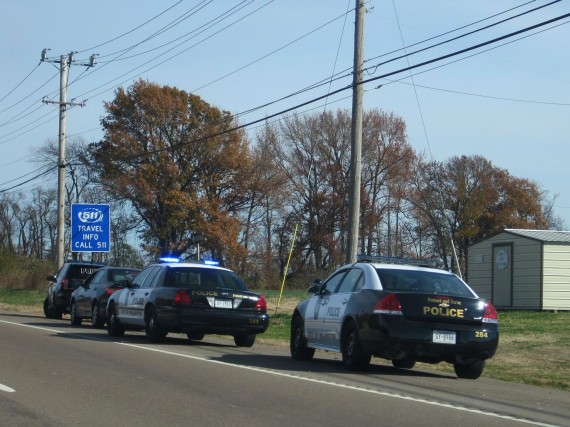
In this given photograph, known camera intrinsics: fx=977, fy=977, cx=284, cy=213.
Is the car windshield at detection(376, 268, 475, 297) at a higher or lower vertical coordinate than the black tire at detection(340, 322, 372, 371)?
higher

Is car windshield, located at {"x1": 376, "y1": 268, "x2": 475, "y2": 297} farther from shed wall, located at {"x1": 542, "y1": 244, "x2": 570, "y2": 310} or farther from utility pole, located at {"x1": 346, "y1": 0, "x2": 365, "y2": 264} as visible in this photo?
shed wall, located at {"x1": 542, "y1": 244, "x2": 570, "y2": 310}

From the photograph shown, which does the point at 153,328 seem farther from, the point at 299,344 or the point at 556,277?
the point at 556,277

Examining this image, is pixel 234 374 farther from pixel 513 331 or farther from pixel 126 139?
pixel 126 139

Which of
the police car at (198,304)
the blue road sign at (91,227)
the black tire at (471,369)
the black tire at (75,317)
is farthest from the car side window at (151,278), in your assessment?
the blue road sign at (91,227)

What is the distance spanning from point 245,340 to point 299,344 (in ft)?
11.5

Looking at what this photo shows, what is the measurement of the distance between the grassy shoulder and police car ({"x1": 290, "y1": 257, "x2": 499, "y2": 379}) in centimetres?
138

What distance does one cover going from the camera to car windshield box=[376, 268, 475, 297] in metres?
13.9

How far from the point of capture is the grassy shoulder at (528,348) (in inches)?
592

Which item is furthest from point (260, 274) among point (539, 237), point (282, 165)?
point (539, 237)

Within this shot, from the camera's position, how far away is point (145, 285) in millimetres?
20219

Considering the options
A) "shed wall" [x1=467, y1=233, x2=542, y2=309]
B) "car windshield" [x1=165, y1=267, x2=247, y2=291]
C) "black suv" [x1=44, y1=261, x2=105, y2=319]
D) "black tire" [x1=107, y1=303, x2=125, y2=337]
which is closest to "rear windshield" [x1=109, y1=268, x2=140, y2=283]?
"black tire" [x1=107, y1=303, x2=125, y2=337]

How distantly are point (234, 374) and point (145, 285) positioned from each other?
739 cm

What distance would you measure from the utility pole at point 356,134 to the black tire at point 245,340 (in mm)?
4802

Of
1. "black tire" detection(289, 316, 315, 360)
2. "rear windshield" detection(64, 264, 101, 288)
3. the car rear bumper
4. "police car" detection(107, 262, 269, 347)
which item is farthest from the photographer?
"rear windshield" detection(64, 264, 101, 288)
